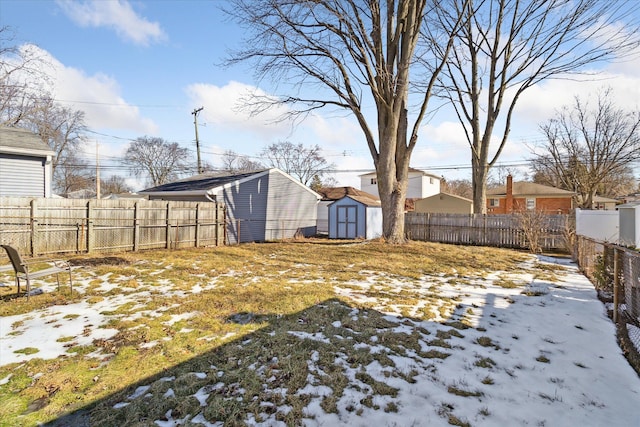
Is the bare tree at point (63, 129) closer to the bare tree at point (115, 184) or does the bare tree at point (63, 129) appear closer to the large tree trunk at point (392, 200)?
the bare tree at point (115, 184)

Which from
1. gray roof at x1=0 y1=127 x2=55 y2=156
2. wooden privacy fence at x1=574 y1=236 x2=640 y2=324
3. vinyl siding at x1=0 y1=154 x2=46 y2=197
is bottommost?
wooden privacy fence at x1=574 y1=236 x2=640 y2=324

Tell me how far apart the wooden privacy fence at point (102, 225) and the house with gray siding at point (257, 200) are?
57.0 inches

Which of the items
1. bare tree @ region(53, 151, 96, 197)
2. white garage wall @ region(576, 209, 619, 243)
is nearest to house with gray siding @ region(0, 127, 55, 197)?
white garage wall @ region(576, 209, 619, 243)

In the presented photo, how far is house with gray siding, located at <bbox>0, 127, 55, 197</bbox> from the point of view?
10.8 m

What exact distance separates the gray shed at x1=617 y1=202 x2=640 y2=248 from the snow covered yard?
4.64 meters

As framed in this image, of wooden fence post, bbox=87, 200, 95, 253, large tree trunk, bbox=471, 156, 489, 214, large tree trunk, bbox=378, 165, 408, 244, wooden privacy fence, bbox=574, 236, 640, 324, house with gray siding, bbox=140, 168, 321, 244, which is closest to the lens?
wooden privacy fence, bbox=574, 236, 640, 324

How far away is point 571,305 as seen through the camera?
18.2ft

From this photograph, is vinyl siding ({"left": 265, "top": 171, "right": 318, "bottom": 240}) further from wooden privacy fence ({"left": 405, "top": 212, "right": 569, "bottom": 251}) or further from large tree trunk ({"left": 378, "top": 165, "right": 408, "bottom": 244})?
large tree trunk ({"left": 378, "top": 165, "right": 408, "bottom": 244})

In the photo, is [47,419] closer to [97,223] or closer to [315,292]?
[315,292]

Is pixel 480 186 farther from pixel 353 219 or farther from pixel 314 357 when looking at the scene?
pixel 314 357

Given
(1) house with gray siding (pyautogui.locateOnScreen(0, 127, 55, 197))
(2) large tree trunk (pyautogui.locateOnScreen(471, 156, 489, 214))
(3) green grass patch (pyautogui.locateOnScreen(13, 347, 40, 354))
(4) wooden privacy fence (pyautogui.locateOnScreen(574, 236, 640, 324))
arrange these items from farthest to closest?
(2) large tree trunk (pyautogui.locateOnScreen(471, 156, 489, 214)) → (1) house with gray siding (pyautogui.locateOnScreen(0, 127, 55, 197)) → (4) wooden privacy fence (pyautogui.locateOnScreen(574, 236, 640, 324)) → (3) green grass patch (pyautogui.locateOnScreen(13, 347, 40, 354))

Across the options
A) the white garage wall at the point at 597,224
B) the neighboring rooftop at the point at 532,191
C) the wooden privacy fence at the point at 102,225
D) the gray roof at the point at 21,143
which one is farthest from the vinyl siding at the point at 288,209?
the neighboring rooftop at the point at 532,191

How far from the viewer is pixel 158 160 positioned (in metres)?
40.0

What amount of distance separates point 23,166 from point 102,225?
3.63 m
